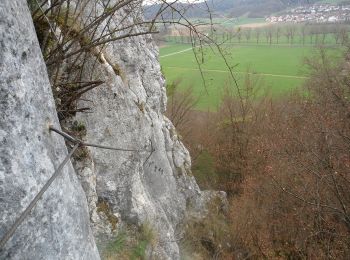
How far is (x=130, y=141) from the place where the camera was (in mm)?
7160

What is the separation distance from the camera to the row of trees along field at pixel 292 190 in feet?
40.6

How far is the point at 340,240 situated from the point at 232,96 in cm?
→ 1609

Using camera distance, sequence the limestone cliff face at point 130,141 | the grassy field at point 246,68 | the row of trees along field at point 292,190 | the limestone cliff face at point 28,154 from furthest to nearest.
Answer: the grassy field at point 246,68 < the row of trees along field at point 292,190 < the limestone cliff face at point 130,141 < the limestone cliff face at point 28,154

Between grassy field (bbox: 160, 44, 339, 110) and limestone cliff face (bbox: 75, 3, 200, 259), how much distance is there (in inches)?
903

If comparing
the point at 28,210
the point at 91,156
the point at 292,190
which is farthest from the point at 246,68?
the point at 28,210

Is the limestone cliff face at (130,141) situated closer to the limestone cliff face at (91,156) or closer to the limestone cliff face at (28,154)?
the limestone cliff face at (91,156)

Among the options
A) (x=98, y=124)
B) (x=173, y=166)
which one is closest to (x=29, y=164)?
(x=98, y=124)

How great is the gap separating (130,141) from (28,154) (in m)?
5.04

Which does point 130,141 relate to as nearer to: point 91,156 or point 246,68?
point 91,156

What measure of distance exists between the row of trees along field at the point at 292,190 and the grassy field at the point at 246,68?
1068 cm

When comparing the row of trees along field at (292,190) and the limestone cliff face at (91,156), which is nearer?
the limestone cliff face at (91,156)

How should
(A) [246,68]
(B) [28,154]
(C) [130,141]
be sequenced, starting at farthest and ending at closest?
(A) [246,68] < (C) [130,141] < (B) [28,154]

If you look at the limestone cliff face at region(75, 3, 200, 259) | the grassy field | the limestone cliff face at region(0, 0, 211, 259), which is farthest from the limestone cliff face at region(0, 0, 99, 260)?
A: the grassy field

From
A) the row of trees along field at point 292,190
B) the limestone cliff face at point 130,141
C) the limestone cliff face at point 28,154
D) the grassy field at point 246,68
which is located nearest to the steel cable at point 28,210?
the limestone cliff face at point 28,154
